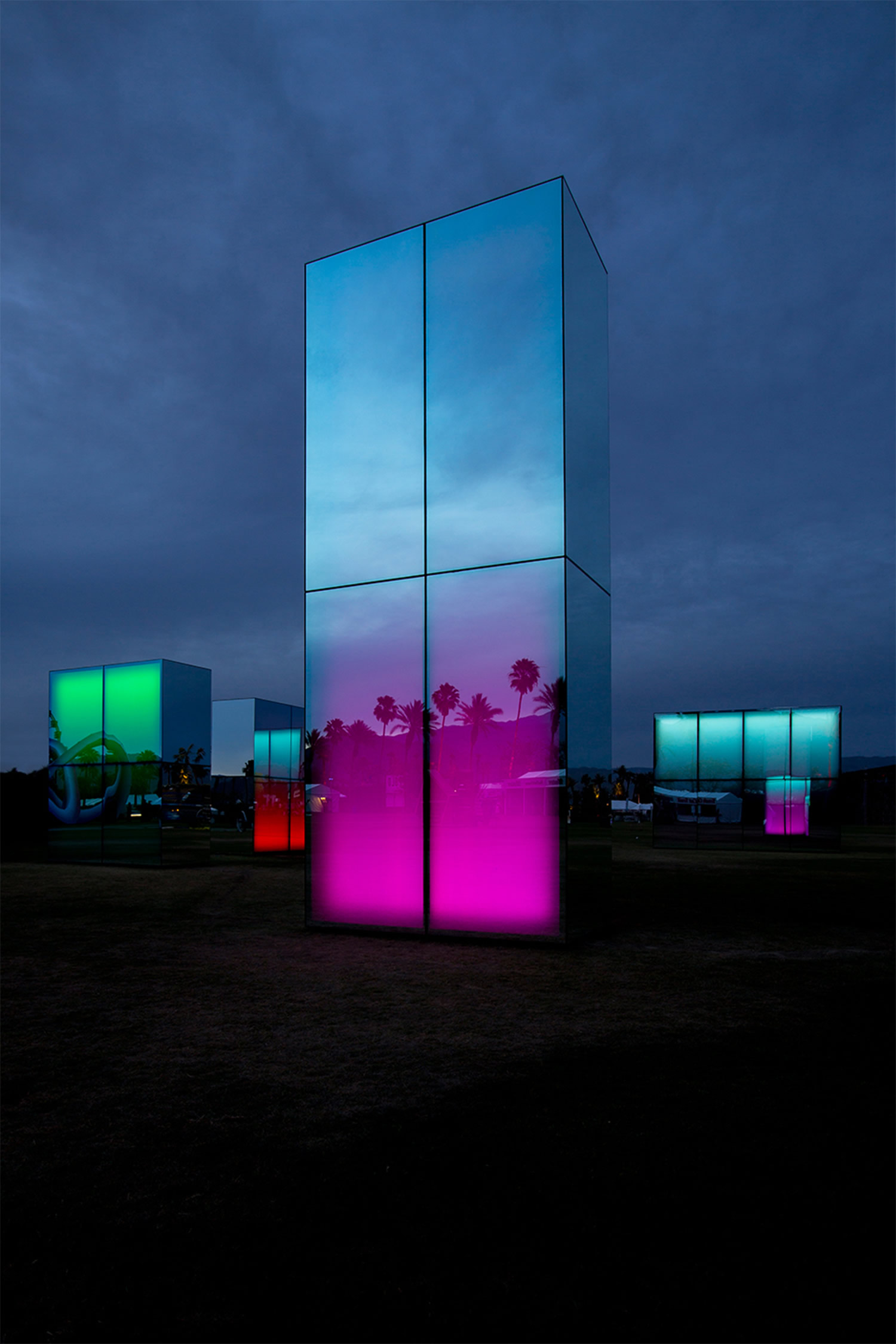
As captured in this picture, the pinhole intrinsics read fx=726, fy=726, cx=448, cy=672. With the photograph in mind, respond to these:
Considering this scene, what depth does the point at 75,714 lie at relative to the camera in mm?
21172

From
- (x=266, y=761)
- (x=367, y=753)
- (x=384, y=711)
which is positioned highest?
(x=384, y=711)

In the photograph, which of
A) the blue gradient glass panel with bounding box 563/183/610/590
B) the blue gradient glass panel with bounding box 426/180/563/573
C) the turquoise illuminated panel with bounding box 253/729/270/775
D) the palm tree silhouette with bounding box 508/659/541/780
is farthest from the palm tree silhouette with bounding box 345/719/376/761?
the turquoise illuminated panel with bounding box 253/729/270/775

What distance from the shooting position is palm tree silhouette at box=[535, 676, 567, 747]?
27.1ft

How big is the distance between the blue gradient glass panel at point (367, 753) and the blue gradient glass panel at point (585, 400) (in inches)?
87.8

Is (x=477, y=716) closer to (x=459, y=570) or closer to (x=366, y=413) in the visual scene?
(x=459, y=570)

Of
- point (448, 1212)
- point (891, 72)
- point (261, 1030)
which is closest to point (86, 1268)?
point (448, 1212)

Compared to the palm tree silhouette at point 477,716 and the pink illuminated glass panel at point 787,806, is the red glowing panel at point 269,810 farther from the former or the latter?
the pink illuminated glass panel at point 787,806

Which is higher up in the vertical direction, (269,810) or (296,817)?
(269,810)

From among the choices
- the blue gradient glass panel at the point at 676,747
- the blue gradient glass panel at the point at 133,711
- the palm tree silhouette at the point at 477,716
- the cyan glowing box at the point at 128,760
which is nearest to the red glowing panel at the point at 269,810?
the cyan glowing box at the point at 128,760

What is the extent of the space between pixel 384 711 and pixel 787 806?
23.9m

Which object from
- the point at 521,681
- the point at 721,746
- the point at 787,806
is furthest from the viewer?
the point at 721,746

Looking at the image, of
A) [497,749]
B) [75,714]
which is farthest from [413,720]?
[75,714]

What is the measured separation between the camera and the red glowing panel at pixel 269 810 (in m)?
23.2

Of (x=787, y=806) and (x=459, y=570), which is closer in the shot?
(x=459, y=570)
